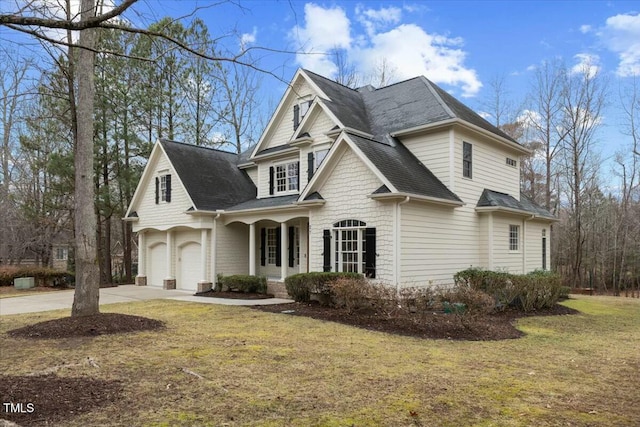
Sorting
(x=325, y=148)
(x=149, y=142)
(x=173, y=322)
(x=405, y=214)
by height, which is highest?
(x=149, y=142)

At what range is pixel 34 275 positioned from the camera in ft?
70.8

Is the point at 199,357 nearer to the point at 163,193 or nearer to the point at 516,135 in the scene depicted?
the point at 163,193

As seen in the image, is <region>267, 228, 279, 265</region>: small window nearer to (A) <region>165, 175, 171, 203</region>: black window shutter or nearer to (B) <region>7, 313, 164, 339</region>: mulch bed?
(A) <region>165, 175, 171, 203</region>: black window shutter

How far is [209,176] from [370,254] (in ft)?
33.9

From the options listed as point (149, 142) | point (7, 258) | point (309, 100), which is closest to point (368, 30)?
point (309, 100)

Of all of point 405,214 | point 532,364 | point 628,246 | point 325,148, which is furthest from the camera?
point 628,246

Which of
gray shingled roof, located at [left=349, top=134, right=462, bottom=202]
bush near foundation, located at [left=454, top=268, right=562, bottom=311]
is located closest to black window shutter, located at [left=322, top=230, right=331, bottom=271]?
gray shingled roof, located at [left=349, top=134, right=462, bottom=202]

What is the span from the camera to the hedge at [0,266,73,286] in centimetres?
2142

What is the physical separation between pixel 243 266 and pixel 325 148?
6922 mm

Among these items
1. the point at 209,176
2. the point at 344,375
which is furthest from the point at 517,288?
the point at 209,176

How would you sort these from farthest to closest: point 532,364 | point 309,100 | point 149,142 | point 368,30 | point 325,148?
point 149,142, point 309,100, point 325,148, point 368,30, point 532,364

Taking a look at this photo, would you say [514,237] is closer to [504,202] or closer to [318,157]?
[504,202]

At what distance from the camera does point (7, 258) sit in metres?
28.0

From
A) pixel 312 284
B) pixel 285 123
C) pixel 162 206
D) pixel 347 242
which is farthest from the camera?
pixel 162 206
